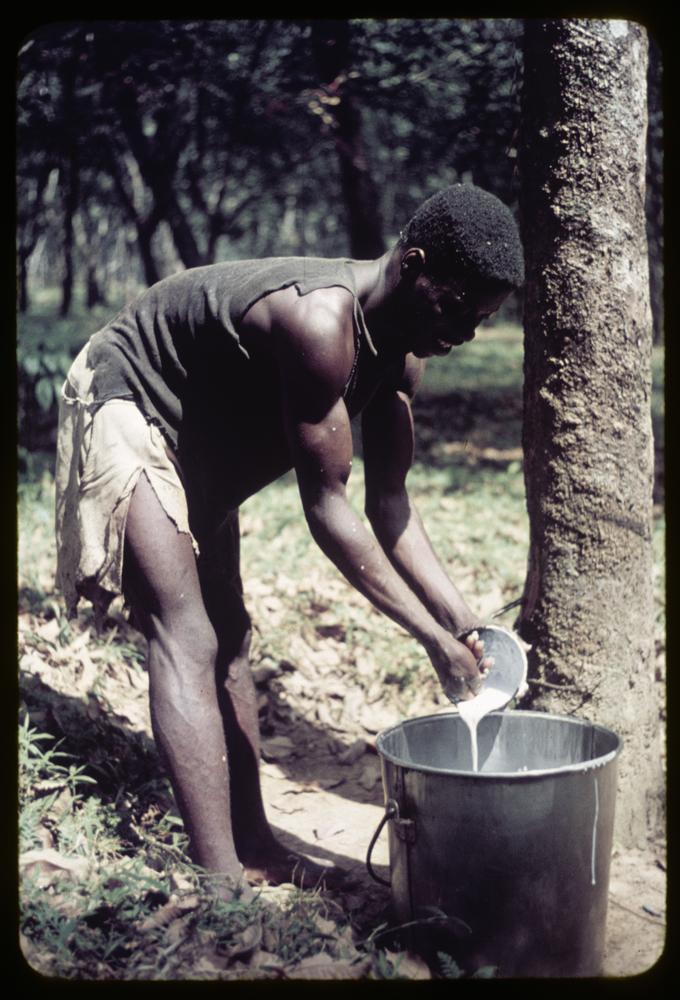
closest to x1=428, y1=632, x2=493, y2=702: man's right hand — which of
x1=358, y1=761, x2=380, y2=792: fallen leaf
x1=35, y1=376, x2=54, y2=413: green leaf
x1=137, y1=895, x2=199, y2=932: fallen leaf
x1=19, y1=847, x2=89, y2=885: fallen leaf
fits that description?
x1=137, y1=895, x2=199, y2=932: fallen leaf

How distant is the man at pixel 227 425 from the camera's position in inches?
107

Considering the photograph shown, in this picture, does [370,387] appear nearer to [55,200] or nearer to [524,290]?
[524,290]

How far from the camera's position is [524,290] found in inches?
143

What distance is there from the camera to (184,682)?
2.85 meters

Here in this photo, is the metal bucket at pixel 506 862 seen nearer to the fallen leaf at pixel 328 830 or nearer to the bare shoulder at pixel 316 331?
the fallen leaf at pixel 328 830

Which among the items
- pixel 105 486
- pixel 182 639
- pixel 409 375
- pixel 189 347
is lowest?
pixel 182 639

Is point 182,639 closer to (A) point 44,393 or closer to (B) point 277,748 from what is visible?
(B) point 277,748

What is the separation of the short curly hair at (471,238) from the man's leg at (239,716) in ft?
3.51

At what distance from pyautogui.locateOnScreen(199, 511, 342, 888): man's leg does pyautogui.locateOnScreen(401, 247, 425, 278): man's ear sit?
3.16 feet

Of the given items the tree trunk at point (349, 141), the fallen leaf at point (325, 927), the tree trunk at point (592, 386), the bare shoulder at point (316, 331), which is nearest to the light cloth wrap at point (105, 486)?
the bare shoulder at point (316, 331)

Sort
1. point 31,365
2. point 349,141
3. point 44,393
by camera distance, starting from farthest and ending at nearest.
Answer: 1. point 349,141
2. point 31,365
3. point 44,393

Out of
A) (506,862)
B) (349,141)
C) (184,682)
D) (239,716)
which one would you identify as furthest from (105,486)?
(349,141)

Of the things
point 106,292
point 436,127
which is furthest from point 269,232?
point 436,127

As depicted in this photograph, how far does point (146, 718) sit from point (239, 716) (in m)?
0.87
